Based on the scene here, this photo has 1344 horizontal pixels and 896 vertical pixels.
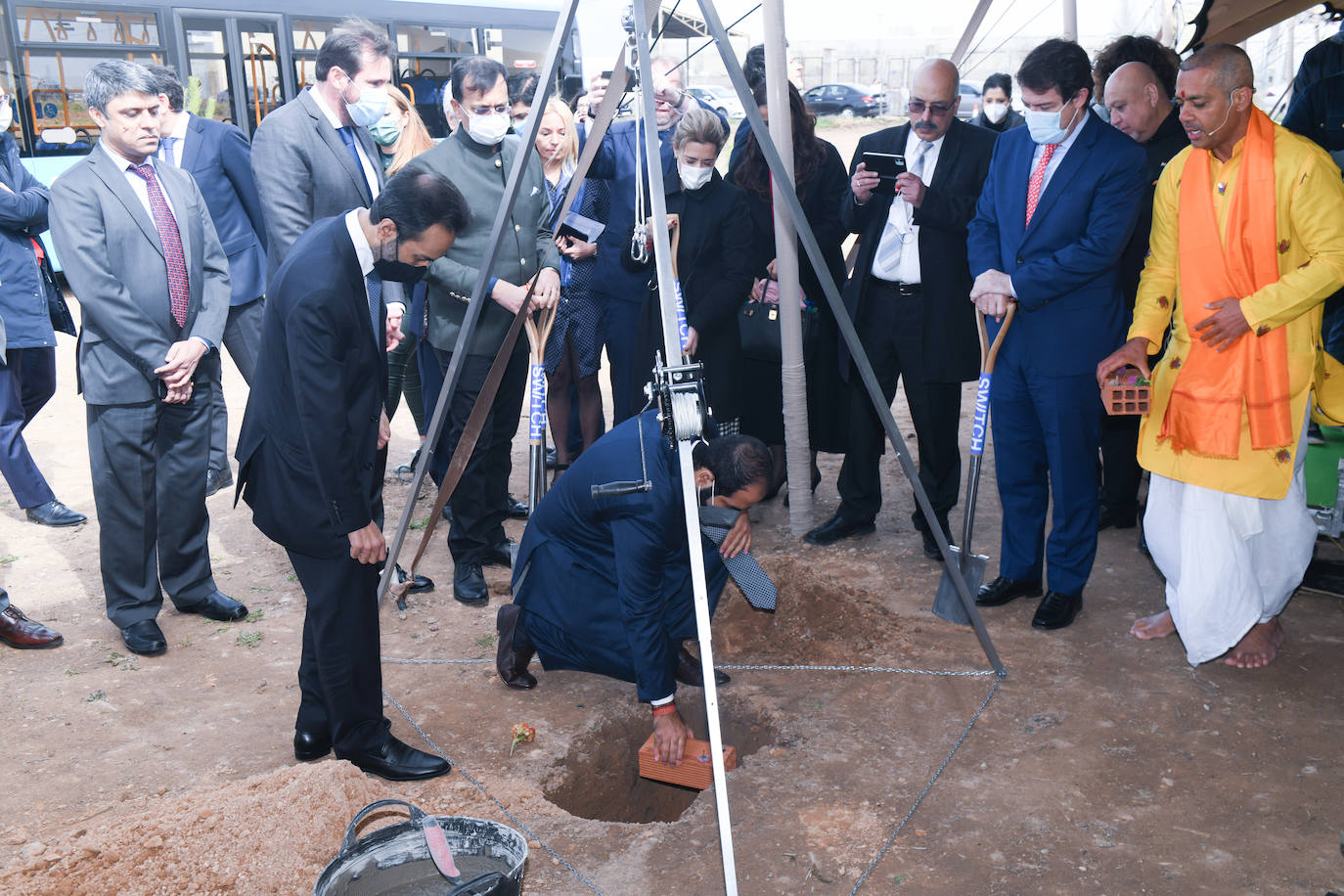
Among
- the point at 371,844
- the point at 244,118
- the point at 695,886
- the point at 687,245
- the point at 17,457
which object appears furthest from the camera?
the point at 244,118

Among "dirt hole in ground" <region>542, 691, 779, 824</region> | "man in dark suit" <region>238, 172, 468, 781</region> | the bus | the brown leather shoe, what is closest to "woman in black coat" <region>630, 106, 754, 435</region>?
"dirt hole in ground" <region>542, 691, 779, 824</region>

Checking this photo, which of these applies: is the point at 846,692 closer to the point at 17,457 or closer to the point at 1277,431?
the point at 1277,431

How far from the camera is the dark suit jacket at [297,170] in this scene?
14.4ft

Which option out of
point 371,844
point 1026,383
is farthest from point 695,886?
point 1026,383

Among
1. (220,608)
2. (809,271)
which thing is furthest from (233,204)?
(809,271)

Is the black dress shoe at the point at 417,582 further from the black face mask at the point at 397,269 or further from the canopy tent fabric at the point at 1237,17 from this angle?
the canopy tent fabric at the point at 1237,17

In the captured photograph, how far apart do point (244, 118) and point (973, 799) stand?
10.2 meters

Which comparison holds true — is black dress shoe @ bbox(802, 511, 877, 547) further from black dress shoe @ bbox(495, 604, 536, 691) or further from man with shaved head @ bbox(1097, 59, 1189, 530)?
black dress shoe @ bbox(495, 604, 536, 691)

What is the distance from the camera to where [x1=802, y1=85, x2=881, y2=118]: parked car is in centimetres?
2967

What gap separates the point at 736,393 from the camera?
17.3ft

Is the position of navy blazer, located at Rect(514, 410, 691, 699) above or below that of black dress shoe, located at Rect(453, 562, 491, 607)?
above

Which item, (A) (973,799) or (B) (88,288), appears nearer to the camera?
(A) (973,799)

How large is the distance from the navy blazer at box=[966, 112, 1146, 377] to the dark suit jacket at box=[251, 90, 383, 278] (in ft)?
8.32

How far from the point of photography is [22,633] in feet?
13.7
